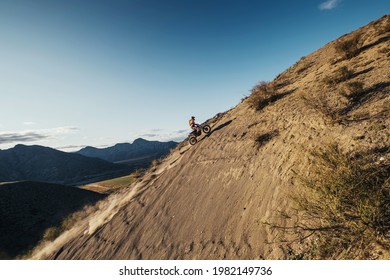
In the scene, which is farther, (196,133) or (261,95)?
(196,133)

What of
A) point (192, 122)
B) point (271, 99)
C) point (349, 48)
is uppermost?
point (349, 48)

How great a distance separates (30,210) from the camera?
39.9m

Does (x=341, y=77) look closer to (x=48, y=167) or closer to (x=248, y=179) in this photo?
(x=248, y=179)

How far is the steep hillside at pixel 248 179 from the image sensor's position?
7.69 metres

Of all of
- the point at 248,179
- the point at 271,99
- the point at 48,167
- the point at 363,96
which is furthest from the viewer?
the point at 48,167

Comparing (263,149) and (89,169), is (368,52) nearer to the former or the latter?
(263,149)

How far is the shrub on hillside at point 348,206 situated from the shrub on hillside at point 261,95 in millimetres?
10479

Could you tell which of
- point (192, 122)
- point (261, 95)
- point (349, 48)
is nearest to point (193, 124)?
point (192, 122)

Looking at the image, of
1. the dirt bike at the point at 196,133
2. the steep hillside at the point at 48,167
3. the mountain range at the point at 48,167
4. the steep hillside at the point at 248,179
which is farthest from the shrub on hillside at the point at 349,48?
the steep hillside at the point at 48,167

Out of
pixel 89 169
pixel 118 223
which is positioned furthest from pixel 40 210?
pixel 89 169

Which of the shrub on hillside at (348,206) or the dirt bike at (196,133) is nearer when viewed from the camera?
the shrub on hillside at (348,206)

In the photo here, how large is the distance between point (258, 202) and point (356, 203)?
14.0 ft

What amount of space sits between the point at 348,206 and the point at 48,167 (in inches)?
6585

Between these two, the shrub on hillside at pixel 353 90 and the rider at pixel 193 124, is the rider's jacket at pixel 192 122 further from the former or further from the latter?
the shrub on hillside at pixel 353 90
